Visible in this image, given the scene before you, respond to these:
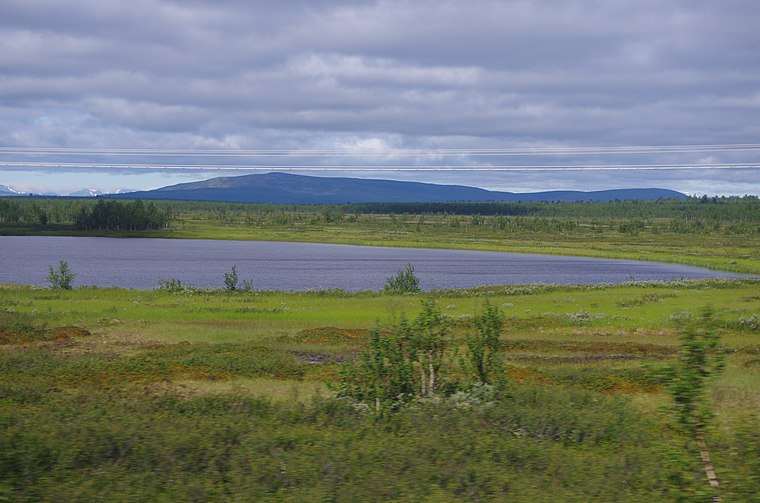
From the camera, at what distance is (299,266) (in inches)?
3728

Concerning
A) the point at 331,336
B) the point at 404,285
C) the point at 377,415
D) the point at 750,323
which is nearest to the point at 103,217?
the point at 404,285

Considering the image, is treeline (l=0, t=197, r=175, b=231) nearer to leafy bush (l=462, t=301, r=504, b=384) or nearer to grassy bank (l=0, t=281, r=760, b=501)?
grassy bank (l=0, t=281, r=760, b=501)

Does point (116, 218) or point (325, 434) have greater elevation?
point (116, 218)

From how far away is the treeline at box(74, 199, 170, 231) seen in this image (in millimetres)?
170000

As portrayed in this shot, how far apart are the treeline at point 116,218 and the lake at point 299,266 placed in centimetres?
3036

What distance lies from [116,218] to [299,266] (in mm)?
91410

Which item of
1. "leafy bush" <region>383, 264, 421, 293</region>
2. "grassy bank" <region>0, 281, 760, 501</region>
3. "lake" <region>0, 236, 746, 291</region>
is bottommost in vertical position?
"lake" <region>0, 236, 746, 291</region>

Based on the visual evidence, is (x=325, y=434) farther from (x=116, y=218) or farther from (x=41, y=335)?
(x=116, y=218)

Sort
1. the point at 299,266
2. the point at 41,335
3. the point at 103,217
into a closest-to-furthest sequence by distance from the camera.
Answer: the point at 41,335 → the point at 299,266 → the point at 103,217

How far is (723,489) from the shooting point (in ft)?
28.5

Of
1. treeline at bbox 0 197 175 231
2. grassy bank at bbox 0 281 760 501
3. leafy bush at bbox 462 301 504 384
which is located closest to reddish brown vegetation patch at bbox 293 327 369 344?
grassy bank at bbox 0 281 760 501

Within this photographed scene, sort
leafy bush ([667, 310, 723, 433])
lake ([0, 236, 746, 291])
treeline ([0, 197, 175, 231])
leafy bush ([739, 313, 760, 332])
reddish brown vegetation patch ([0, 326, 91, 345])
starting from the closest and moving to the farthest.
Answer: leafy bush ([667, 310, 723, 433])
reddish brown vegetation patch ([0, 326, 91, 345])
leafy bush ([739, 313, 760, 332])
lake ([0, 236, 746, 291])
treeline ([0, 197, 175, 231])

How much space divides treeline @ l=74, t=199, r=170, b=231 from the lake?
30363 millimetres

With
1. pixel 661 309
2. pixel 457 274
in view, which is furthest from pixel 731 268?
pixel 661 309
